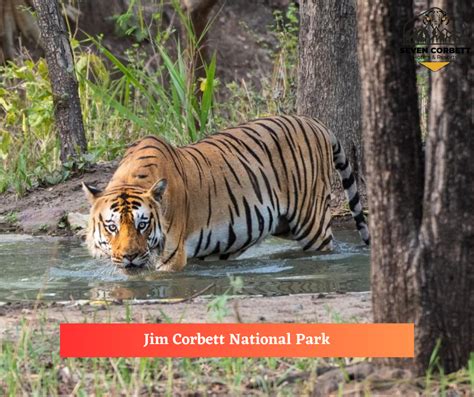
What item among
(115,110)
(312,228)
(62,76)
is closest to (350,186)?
(312,228)

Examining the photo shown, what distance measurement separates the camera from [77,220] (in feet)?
32.2

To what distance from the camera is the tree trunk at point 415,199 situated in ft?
13.6

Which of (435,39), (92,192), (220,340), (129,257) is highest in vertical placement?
(435,39)

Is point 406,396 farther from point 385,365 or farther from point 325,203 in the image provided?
point 325,203

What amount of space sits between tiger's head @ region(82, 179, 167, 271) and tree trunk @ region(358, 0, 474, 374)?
10.5 ft

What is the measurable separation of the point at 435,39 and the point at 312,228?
15.4 feet

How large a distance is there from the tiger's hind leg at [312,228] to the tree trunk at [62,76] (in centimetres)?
286

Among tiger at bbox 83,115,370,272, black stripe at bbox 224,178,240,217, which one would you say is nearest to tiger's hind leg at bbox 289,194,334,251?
tiger at bbox 83,115,370,272

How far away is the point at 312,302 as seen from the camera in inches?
228

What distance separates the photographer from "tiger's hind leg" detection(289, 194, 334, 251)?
8.90 m

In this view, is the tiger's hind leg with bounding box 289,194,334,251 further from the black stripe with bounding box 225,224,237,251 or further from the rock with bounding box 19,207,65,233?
the rock with bounding box 19,207,65,233

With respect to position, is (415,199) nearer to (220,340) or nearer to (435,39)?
(435,39)

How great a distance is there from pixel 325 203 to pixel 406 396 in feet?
16.4

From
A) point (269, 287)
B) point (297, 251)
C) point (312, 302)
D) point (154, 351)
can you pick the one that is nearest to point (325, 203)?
point (297, 251)
